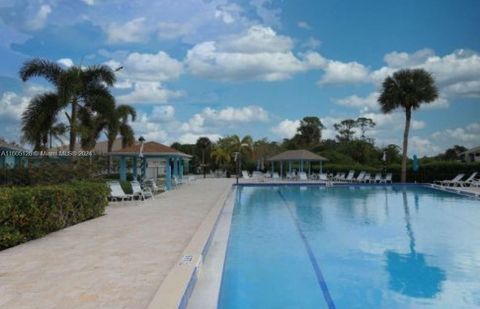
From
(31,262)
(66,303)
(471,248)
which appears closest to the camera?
(66,303)

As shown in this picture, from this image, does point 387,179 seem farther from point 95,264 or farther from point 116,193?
point 95,264

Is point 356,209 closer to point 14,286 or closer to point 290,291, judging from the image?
point 290,291

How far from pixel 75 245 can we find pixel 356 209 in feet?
36.7

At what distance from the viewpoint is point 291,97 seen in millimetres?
32781

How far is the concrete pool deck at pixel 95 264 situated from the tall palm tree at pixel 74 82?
412 inches

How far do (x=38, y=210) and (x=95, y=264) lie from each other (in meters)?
2.60

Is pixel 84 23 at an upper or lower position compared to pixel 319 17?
lower

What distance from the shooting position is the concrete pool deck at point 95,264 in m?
4.80

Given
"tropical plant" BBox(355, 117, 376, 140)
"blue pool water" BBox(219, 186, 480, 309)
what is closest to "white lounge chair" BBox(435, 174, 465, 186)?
"blue pool water" BBox(219, 186, 480, 309)

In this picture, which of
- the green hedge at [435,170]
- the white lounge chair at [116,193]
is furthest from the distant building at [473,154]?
the white lounge chair at [116,193]

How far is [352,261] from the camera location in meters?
8.34

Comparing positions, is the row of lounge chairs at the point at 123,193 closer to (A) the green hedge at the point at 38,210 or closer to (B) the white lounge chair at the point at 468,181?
(A) the green hedge at the point at 38,210

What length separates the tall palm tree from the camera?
19781mm

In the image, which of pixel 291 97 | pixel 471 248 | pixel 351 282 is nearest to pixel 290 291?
pixel 351 282
